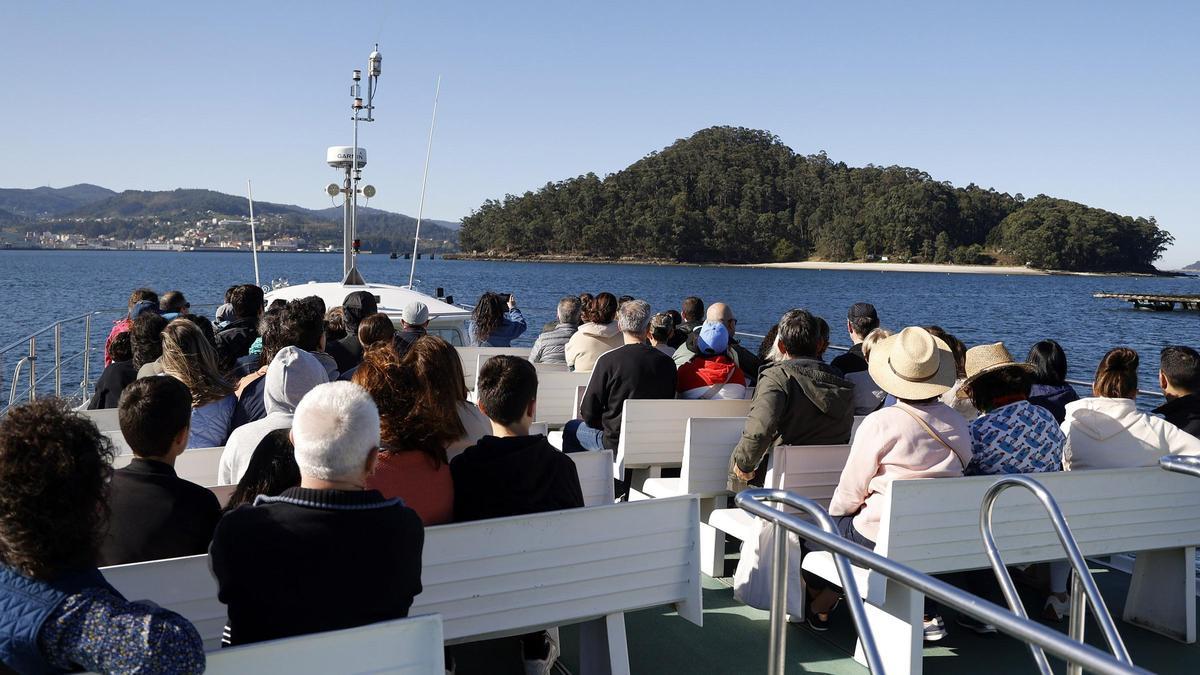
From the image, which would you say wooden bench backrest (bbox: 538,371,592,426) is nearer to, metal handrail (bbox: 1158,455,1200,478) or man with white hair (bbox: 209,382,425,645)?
metal handrail (bbox: 1158,455,1200,478)

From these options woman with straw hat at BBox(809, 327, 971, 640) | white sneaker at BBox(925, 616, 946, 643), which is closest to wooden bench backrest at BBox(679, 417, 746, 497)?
woman with straw hat at BBox(809, 327, 971, 640)

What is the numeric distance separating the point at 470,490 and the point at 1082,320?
6178 centimetres

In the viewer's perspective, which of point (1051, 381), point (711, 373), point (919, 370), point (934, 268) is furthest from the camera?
point (934, 268)

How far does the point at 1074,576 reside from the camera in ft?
9.74

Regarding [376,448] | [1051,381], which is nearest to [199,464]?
[376,448]

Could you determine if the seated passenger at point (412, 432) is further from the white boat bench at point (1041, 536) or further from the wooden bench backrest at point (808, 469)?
the wooden bench backrest at point (808, 469)

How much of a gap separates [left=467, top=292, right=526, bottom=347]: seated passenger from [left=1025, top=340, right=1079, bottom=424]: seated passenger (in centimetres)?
461

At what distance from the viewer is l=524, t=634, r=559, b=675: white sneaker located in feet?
11.3

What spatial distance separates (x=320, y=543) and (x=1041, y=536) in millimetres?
2954

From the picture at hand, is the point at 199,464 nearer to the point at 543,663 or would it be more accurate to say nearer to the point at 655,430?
the point at 543,663

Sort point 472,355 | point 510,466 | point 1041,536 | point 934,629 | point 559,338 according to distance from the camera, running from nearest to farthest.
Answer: point 510,466 < point 1041,536 < point 934,629 < point 559,338 < point 472,355

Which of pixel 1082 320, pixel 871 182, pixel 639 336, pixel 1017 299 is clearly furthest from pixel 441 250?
pixel 639 336

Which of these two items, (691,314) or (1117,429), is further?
(691,314)

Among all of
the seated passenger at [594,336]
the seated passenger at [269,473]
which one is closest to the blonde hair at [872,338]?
the seated passenger at [594,336]
